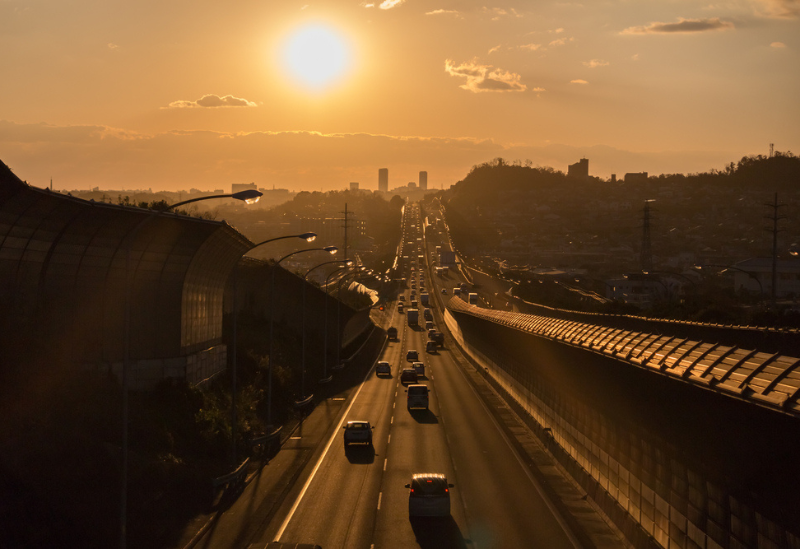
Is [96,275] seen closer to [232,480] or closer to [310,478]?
[232,480]

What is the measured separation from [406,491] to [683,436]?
41.1 ft

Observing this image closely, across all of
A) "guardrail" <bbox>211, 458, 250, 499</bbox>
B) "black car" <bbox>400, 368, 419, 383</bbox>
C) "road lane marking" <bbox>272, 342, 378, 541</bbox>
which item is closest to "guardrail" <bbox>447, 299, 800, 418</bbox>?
"road lane marking" <bbox>272, 342, 378, 541</bbox>

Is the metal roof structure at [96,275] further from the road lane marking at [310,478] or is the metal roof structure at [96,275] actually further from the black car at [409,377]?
the black car at [409,377]

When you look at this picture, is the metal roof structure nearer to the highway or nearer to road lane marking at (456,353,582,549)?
the highway

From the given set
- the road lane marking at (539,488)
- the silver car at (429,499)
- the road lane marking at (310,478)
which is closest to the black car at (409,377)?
the road lane marking at (310,478)

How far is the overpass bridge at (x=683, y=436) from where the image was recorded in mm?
12594

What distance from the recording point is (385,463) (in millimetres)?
32094

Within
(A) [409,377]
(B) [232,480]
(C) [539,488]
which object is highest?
(B) [232,480]

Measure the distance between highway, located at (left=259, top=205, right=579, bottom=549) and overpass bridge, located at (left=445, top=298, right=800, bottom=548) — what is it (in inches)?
91.0

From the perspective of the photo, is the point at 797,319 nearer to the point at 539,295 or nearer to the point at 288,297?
the point at 288,297


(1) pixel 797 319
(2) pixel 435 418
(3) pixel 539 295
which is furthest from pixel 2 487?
(3) pixel 539 295

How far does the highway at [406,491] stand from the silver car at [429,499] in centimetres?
31

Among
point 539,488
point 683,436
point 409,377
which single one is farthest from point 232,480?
point 409,377

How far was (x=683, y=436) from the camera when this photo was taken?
657 inches
